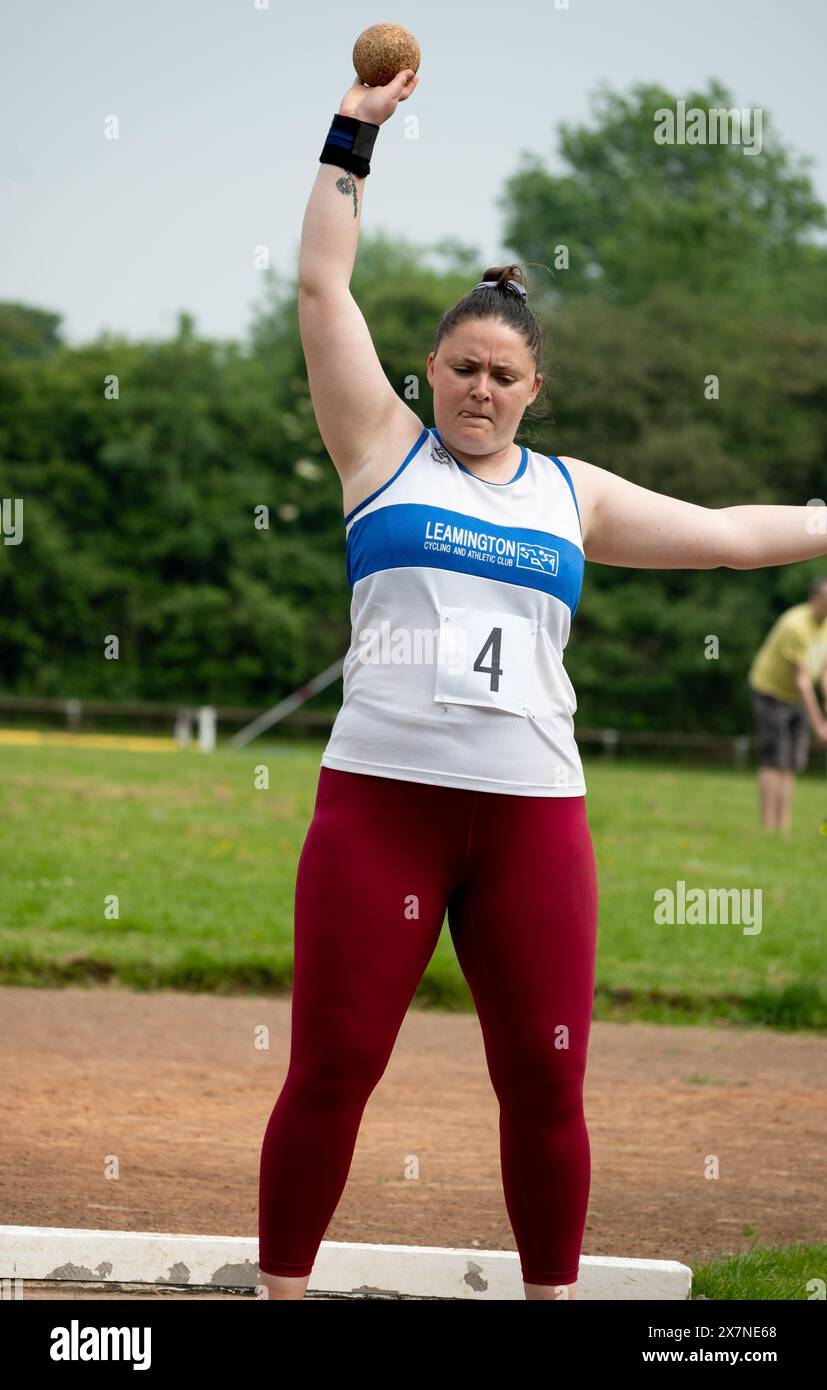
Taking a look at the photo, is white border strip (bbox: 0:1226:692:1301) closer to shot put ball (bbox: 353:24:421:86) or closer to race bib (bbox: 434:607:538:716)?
race bib (bbox: 434:607:538:716)

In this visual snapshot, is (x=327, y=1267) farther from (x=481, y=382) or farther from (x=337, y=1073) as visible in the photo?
(x=481, y=382)

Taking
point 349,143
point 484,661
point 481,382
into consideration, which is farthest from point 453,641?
point 349,143

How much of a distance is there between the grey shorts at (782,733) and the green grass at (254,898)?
2.04 feet

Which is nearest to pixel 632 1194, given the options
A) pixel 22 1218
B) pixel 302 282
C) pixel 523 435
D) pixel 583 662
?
pixel 22 1218

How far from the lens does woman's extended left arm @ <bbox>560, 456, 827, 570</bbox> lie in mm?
3031

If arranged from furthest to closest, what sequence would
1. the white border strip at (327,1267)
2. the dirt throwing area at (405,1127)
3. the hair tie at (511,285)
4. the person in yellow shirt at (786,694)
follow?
the person in yellow shirt at (786,694) < the dirt throwing area at (405,1127) < the white border strip at (327,1267) < the hair tie at (511,285)

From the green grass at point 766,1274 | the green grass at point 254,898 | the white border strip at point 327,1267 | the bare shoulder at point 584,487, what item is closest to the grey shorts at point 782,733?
the green grass at point 254,898

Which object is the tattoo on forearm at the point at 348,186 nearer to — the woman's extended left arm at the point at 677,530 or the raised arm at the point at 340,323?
the raised arm at the point at 340,323

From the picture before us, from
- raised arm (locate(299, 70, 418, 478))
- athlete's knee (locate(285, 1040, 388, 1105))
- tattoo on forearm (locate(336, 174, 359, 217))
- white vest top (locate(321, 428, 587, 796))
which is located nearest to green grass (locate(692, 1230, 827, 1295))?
athlete's knee (locate(285, 1040, 388, 1105))

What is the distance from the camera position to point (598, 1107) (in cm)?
562

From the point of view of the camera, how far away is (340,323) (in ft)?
9.01

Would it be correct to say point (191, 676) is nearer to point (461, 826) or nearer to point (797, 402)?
point (797, 402)

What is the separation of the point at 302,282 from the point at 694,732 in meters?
31.5

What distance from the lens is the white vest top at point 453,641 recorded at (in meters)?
2.70
